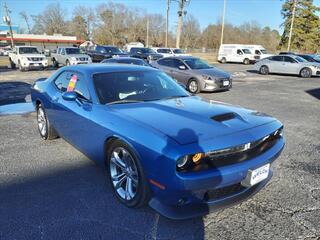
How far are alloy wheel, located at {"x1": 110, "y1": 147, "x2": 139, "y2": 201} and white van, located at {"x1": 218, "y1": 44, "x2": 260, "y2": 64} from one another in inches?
1249

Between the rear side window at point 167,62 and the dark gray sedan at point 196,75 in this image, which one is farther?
the rear side window at point 167,62

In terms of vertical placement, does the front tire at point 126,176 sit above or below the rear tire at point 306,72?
above

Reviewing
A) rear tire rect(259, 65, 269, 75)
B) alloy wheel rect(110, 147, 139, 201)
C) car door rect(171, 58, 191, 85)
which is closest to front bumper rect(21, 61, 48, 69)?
car door rect(171, 58, 191, 85)

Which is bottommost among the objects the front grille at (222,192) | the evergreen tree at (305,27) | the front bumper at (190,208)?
the front bumper at (190,208)

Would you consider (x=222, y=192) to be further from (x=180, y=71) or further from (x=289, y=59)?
(x=289, y=59)

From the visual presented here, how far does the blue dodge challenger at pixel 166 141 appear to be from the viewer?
98.4 inches

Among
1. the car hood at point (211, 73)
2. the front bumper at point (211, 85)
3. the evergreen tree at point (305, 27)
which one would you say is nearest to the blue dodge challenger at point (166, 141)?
the front bumper at point (211, 85)

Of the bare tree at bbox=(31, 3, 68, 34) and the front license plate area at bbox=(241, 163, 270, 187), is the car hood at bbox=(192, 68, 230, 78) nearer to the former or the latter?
the front license plate area at bbox=(241, 163, 270, 187)

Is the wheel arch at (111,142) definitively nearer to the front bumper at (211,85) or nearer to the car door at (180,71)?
the front bumper at (211,85)

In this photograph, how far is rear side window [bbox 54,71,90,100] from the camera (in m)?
3.82

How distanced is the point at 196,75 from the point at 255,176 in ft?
29.3

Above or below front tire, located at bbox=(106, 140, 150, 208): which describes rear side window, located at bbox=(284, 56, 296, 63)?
above

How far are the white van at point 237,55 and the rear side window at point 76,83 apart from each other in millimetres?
30535

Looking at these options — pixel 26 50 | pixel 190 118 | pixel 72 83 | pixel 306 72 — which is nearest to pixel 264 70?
pixel 306 72
